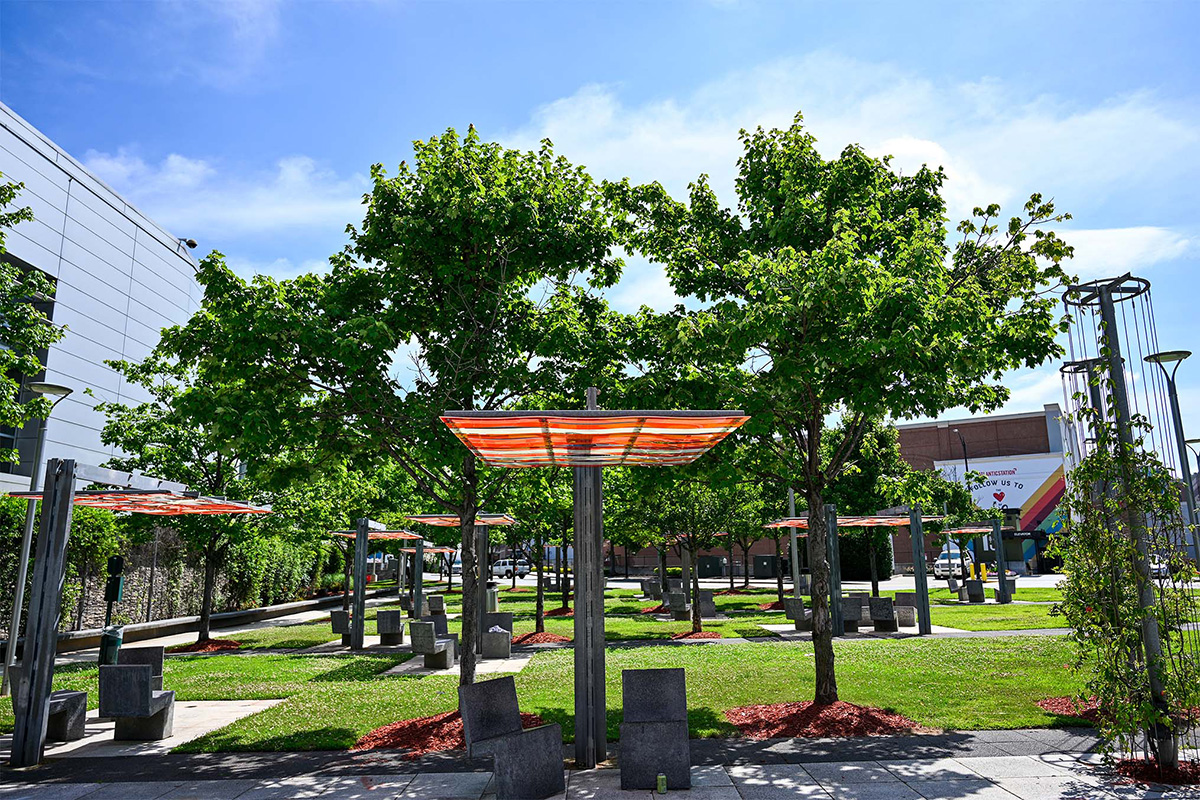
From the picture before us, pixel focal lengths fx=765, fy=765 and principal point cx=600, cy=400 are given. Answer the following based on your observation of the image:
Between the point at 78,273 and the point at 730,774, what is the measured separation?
39842mm

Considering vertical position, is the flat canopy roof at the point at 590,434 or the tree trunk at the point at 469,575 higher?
the flat canopy roof at the point at 590,434

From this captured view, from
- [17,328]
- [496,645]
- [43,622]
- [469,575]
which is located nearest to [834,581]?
[496,645]

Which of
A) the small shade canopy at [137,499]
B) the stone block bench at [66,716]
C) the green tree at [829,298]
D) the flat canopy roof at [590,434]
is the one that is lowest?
the stone block bench at [66,716]

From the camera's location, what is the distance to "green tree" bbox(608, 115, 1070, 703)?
969 cm

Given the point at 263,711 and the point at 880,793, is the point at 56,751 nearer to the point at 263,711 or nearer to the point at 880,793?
the point at 263,711

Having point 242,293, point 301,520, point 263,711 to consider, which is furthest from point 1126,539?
point 301,520

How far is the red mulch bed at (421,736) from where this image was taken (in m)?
9.63

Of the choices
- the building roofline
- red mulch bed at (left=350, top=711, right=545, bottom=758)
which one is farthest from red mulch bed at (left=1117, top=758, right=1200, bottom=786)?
the building roofline

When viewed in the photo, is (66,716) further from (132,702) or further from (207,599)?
(207,599)

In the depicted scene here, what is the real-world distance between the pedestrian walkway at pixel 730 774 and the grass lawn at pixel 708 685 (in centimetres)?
77

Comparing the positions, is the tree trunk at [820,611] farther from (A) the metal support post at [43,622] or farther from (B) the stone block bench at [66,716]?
(B) the stone block bench at [66,716]

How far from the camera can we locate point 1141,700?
7.82 metres

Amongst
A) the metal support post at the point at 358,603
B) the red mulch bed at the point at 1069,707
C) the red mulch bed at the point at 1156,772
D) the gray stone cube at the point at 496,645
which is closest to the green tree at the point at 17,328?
the metal support post at the point at 358,603

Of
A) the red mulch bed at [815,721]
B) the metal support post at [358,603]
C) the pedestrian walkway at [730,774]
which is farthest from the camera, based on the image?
the metal support post at [358,603]
